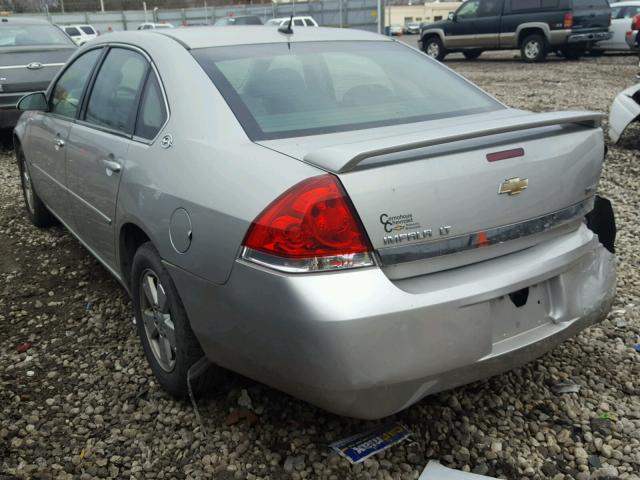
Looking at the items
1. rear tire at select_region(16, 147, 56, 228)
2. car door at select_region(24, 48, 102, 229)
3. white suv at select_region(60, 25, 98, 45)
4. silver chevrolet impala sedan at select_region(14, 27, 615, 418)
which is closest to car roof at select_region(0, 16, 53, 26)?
rear tire at select_region(16, 147, 56, 228)

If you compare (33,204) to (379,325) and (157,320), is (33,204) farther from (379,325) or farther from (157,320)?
(379,325)

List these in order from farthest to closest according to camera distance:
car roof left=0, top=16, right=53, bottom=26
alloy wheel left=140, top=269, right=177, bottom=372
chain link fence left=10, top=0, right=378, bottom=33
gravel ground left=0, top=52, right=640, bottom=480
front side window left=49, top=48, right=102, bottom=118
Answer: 1. chain link fence left=10, top=0, right=378, bottom=33
2. car roof left=0, top=16, right=53, bottom=26
3. front side window left=49, top=48, right=102, bottom=118
4. alloy wheel left=140, top=269, right=177, bottom=372
5. gravel ground left=0, top=52, right=640, bottom=480

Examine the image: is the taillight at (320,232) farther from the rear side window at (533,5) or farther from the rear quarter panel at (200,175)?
the rear side window at (533,5)

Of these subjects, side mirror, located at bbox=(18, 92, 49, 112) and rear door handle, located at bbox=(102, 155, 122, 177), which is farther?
side mirror, located at bbox=(18, 92, 49, 112)

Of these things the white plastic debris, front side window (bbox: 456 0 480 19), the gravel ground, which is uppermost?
front side window (bbox: 456 0 480 19)

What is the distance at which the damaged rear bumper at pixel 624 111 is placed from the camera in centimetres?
690

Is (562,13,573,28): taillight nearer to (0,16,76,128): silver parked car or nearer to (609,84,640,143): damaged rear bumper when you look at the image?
(609,84,640,143): damaged rear bumper

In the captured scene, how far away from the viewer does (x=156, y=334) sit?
2938 mm

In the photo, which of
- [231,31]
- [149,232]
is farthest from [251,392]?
[231,31]

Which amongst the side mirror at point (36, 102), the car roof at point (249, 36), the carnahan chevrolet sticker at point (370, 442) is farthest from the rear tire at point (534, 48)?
the carnahan chevrolet sticker at point (370, 442)

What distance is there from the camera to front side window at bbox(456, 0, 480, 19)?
18266 millimetres

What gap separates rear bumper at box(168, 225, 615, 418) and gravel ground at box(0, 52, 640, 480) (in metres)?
0.39

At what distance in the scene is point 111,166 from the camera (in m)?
3.00

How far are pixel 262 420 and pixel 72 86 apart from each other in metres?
2.52
